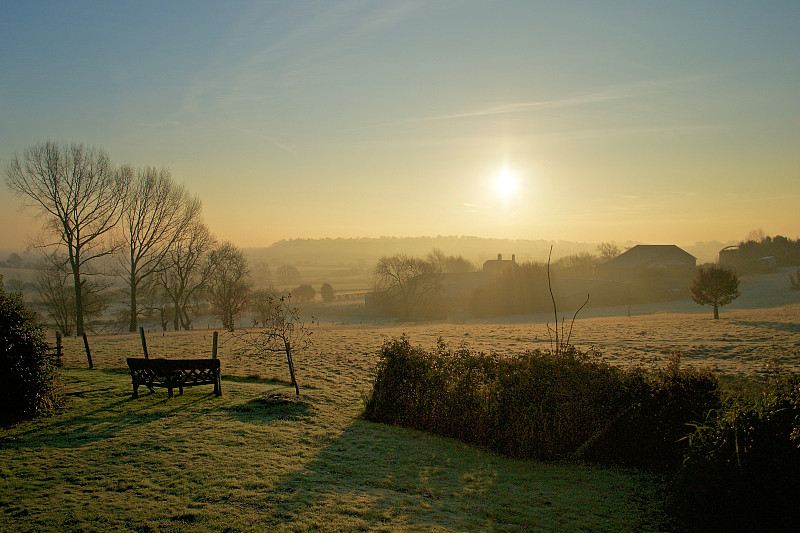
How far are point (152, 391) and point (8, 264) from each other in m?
154

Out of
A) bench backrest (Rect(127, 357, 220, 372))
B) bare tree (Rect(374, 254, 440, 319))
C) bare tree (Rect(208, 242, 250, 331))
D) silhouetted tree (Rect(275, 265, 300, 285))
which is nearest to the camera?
bench backrest (Rect(127, 357, 220, 372))

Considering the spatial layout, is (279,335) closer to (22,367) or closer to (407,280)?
(22,367)

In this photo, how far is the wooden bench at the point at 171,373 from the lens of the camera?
13.1 m

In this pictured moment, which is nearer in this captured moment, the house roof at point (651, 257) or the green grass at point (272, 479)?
the green grass at point (272, 479)

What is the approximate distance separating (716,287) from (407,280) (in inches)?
1604

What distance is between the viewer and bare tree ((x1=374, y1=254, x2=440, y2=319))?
6856 centimetres

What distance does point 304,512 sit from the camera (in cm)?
657

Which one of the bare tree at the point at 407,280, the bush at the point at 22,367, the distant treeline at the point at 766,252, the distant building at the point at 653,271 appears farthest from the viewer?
the distant treeline at the point at 766,252

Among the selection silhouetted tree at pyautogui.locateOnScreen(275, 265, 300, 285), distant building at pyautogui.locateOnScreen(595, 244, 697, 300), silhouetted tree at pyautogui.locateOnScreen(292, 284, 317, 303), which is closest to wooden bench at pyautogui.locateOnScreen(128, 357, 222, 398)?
distant building at pyautogui.locateOnScreen(595, 244, 697, 300)

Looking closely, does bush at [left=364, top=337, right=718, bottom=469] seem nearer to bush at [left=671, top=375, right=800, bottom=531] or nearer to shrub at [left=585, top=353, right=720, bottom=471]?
shrub at [left=585, top=353, right=720, bottom=471]

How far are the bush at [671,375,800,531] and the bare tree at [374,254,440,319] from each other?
60.9 meters

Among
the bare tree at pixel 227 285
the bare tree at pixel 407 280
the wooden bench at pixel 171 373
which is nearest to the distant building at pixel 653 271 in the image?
the bare tree at pixel 407 280

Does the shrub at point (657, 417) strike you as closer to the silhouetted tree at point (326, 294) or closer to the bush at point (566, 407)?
the bush at point (566, 407)

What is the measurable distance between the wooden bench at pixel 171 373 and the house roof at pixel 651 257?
69.5 metres
